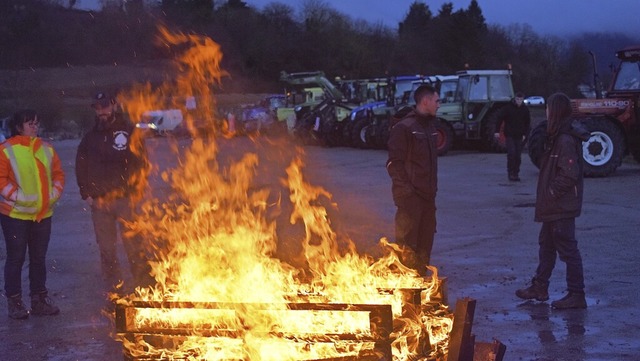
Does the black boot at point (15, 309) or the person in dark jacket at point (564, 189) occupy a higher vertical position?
the person in dark jacket at point (564, 189)

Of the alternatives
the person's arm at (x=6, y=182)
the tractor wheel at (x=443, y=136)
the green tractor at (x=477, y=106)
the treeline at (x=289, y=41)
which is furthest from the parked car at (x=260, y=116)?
the person's arm at (x=6, y=182)

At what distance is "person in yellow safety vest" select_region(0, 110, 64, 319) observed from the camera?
22.6ft

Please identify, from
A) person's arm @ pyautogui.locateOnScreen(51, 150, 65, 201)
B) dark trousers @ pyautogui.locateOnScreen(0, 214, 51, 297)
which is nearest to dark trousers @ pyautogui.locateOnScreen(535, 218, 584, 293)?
person's arm @ pyautogui.locateOnScreen(51, 150, 65, 201)

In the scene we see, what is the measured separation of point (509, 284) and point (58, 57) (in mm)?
28733

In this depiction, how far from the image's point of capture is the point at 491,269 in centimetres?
828

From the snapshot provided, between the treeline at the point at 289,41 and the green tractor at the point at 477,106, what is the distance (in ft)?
9.32

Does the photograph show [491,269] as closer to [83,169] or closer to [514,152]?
[83,169]

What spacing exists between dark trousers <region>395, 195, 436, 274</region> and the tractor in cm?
938

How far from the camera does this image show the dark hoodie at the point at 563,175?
6.64 meters

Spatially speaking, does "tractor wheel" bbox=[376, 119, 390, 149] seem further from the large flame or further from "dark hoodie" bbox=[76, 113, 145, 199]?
the large flame

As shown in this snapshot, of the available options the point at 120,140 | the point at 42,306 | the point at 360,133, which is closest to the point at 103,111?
the point at 120,140

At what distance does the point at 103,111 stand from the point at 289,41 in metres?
30.0

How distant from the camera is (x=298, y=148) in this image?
30391mm

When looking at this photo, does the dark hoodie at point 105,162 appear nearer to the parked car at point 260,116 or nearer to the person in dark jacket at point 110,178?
the person in dark jacket at point 110,178
